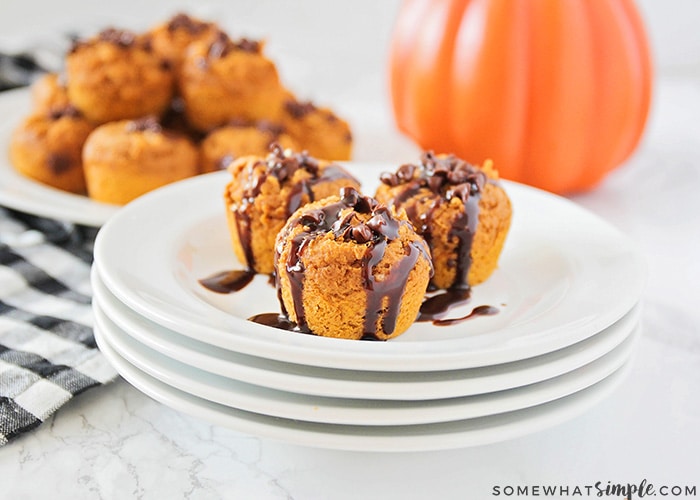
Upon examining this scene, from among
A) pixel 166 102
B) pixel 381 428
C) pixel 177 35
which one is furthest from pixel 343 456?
pixel 177 35

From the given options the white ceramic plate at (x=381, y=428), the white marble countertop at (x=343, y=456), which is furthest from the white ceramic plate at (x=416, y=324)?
the white marble countertop at (x=343, y=456)

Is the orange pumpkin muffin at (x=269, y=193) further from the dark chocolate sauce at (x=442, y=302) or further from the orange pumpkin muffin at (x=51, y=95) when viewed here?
the orange pumpkin muffin at (x=51, y=95)

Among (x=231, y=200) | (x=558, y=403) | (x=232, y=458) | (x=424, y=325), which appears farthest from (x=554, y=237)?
(x=232, y=458)

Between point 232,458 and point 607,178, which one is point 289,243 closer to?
point 232,458

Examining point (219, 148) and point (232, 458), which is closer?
point (232, 458)

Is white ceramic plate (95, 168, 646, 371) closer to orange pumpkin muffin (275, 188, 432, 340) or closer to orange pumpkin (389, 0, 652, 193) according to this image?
orange pumpkin muffin (275, 188, 432, 340)

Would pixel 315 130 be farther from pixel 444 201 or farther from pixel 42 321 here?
pixel 42 321

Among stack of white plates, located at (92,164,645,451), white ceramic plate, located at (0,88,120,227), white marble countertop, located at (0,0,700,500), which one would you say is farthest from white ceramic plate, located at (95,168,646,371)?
white ceramic plate, located at (0,88,120,227)
